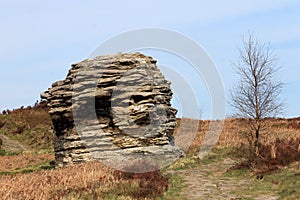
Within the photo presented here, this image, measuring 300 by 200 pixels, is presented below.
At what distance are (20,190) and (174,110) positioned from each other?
17707 mm

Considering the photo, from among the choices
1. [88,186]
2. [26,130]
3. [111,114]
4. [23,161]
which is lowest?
[88,186]

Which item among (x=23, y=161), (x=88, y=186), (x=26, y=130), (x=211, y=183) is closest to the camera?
(x=88, y=186)

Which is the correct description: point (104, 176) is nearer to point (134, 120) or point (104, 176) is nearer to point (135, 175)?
point (135, 175)

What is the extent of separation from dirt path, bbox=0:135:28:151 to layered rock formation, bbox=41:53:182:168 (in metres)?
17.9

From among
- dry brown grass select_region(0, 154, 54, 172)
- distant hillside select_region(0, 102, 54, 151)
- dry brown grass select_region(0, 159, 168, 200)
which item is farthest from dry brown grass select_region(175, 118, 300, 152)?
distant hillside select_region(0, 102, 54, 151)

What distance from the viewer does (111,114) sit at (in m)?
25.8

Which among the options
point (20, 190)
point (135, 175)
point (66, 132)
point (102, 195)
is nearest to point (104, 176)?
point (135, 175)

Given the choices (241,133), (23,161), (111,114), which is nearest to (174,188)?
(111,114)

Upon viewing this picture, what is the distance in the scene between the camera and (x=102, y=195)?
12.8 m

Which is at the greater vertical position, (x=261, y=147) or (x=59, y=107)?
(x=59, y=107)

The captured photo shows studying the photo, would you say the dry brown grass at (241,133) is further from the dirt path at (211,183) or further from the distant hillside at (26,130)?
the distant hillside at (26,130)

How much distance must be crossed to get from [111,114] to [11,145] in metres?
23.2

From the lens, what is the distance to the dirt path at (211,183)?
48.4ft

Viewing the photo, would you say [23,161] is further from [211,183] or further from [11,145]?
[211,183]
